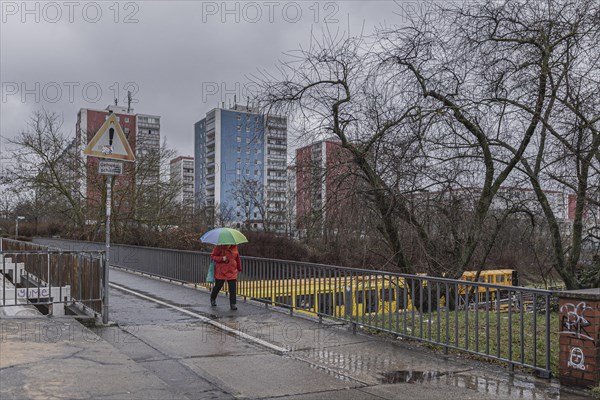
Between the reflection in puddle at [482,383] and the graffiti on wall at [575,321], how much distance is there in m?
0.63

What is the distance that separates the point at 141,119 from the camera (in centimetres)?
13538

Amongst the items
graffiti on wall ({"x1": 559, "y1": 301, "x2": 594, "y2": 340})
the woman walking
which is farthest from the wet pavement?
the woman walking

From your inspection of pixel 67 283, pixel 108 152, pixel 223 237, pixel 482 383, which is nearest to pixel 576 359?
pixel 482 383

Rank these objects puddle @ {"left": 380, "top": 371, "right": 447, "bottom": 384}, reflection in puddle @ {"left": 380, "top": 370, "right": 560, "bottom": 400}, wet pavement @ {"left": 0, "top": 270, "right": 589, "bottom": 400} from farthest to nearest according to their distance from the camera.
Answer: puddle @ {"left": 380, "top": 371, "right": 447, "bottom": 384} < reflection in puddle @ {"left": 380, "top": 370, "right": 560, "bottom": 400} < wet pavement @ {"left": 0, "top": 270, "right": 589, "bottom": 400}

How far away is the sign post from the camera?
8859 mm

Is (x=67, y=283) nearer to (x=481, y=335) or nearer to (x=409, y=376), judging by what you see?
(x=409, y=376)

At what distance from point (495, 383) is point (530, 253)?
31.8ft

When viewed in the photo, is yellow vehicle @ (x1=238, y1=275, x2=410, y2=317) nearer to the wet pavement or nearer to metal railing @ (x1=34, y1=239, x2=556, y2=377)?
metal railing @ (x1=34, y1=239, x2=556, y2=377)

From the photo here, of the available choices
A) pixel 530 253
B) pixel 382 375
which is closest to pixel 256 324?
pixel 382 375

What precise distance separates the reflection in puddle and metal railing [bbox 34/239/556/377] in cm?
43

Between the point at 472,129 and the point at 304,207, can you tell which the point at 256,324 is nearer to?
the point at 304,207

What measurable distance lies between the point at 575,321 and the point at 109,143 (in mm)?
7116

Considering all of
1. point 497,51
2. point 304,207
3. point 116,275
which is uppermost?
point 497,51

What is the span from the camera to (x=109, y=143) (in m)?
9.01
